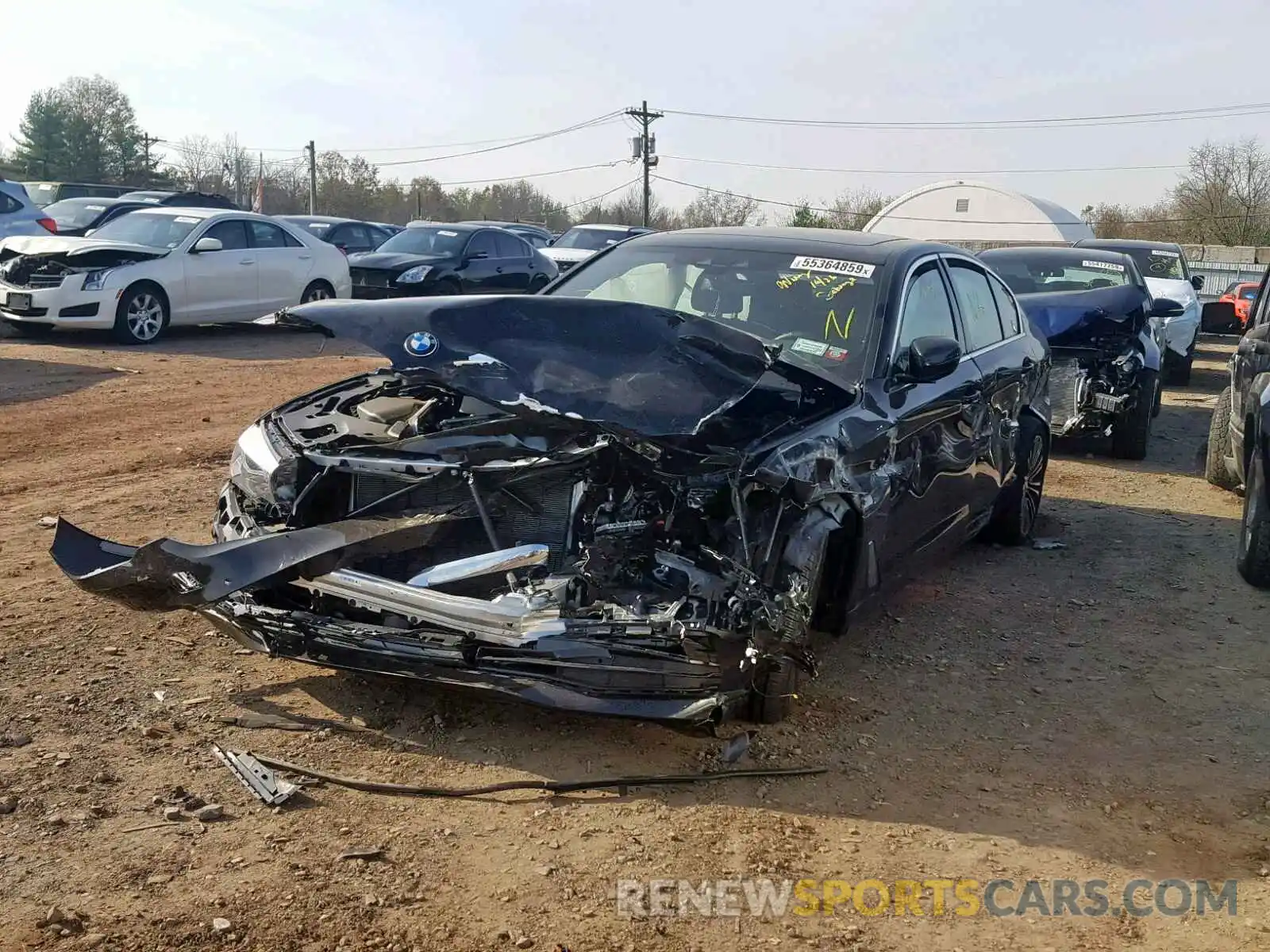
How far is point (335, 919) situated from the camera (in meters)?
2.76

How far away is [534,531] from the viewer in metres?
4.11

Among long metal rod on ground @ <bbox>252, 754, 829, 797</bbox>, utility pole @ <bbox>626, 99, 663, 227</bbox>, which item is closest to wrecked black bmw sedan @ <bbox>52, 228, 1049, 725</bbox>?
long metal rod on ground @ <bbox>252, 754, 829, 797</bbox>

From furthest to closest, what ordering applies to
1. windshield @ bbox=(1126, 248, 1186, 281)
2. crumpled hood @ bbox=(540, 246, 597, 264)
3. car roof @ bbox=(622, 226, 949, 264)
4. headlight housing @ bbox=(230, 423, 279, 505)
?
crumpled hood @ bbox=(540, 246, 597, 264), windshield @ bbox=(1126, 248, 1186, 281), car roof @ bbox=(622, 226, 949, 264), headlight housing @ bbox=(230, 423, 279, 505)

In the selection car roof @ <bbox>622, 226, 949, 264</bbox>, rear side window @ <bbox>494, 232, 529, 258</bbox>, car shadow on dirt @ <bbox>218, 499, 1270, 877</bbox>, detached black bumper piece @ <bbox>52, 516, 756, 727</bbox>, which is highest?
rear side window @ <bbox>494, 232, 529, 258</bbox>

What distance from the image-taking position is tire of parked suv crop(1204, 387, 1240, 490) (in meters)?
8.15

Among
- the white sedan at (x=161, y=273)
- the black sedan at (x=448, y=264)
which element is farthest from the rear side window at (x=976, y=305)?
the black sedan at (x=448, y=264)

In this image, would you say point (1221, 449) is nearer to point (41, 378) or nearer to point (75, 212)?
point (41, 378)

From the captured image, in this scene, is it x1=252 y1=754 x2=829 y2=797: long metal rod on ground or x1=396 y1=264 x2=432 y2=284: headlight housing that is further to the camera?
x1=396 y1=264 x2=432 y2=284: headlight housing

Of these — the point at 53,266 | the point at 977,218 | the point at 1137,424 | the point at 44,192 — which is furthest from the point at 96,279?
the point at 977,218

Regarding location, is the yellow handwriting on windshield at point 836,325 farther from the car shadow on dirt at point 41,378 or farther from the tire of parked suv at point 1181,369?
the tire of parked suv at point 1181,369

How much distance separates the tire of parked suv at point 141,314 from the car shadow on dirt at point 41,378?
5.06 ft

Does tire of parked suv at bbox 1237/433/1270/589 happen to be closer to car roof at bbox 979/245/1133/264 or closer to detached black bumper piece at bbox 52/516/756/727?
detached black bumper piece at bbox 52/516/756/727

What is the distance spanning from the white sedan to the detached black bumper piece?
9.71m

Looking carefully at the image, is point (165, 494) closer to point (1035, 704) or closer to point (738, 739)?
point (738, 739)
